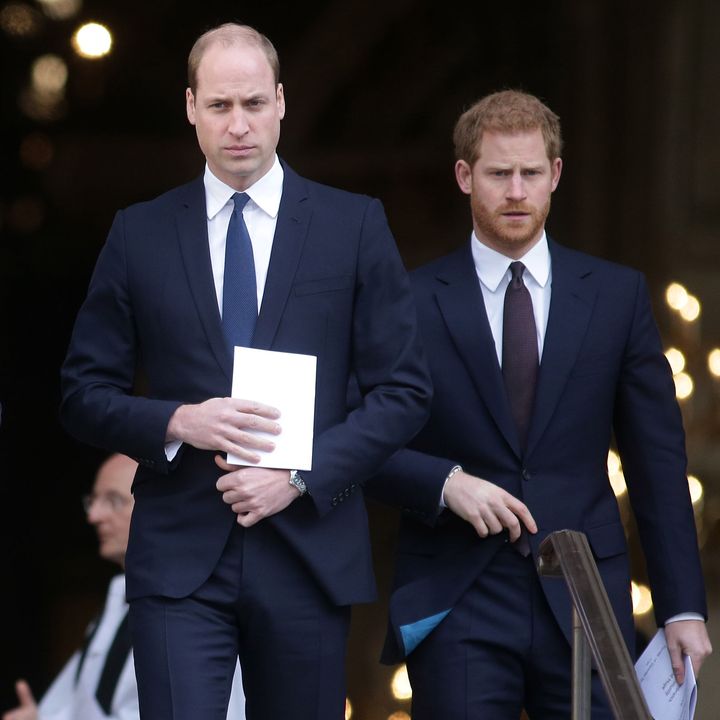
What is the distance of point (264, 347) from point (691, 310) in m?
3.72

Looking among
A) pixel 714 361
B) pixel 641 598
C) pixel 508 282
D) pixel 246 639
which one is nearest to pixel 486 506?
pixel 508 282

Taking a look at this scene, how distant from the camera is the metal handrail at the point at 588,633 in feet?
11.0

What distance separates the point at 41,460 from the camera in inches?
302

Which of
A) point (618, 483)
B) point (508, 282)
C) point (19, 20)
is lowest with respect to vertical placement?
point (618, 483)

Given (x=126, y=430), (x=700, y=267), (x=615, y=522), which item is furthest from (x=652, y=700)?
(x=700, y=267)

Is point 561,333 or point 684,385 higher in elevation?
point 561,333

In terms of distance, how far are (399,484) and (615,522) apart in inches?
21.0

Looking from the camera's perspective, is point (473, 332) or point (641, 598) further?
point (641, 598)

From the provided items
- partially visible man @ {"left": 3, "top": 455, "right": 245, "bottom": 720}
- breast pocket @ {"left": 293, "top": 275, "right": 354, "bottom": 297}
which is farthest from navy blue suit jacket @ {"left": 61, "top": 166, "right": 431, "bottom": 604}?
partially visible man @ {"left": 3, "top": 455, "right": 245, "bottom": 720}

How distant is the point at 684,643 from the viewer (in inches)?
177

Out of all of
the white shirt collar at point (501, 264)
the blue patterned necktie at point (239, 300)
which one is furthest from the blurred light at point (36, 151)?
the blue patterned necktie at point (239, 300)

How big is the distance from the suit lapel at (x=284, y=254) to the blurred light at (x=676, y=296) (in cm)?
351

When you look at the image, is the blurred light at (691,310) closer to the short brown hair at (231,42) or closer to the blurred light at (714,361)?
the blurred light at (714,361)

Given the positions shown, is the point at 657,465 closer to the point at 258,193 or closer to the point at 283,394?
the point at 283,394
